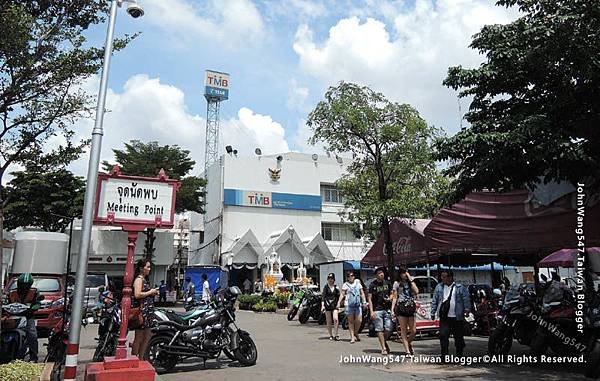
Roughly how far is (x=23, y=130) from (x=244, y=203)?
30.3m

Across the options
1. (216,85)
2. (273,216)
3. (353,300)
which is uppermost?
(216,85)

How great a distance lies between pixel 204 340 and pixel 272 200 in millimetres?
30256

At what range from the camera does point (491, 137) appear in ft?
25.4

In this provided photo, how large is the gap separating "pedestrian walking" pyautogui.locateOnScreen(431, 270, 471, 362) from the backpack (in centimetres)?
294

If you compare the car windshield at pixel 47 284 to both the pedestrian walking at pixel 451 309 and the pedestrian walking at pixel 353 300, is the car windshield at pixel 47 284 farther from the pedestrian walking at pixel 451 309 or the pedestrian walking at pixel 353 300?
the pedestrian walking at pixel 451 309

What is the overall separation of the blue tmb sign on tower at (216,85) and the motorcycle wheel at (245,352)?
3764 centimetres

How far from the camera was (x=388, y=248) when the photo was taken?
52.4ft

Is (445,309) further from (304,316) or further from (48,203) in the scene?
(48,203)

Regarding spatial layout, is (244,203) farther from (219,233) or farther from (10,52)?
(10,52)

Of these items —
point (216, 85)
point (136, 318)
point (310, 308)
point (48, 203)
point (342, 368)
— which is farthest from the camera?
point (216, 85)

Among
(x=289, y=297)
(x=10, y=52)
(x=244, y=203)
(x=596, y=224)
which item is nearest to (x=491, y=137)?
(x=596, y=224)

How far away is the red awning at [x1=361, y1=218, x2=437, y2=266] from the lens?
1365 cm

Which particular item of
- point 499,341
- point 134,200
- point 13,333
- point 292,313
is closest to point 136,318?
point 13,333

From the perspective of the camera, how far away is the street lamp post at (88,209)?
6043mm
